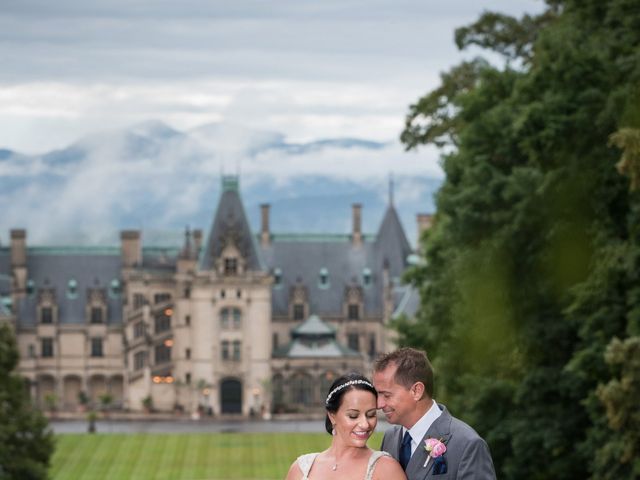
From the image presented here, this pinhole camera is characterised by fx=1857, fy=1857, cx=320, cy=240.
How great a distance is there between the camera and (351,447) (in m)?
10.4

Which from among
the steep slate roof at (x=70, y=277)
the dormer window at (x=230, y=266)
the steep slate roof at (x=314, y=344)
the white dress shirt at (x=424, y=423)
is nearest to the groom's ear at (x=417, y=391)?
the white dress shirt at (x=424, y=423)

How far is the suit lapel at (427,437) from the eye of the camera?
10578 mm

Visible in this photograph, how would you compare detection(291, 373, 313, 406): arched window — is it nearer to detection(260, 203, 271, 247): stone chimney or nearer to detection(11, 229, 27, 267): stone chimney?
detection(260, 203, 271, 247): stone chimney

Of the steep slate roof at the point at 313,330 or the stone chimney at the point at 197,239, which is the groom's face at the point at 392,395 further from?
the stone chimney at the point at 197,239

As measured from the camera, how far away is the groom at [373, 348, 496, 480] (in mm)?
10477

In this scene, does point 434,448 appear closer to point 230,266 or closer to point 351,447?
point 351,447

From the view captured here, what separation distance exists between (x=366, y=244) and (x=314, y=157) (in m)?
78.3

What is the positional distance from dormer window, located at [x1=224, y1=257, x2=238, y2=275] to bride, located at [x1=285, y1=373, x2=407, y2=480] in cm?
9493

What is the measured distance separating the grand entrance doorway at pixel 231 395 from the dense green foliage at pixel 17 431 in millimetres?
49943

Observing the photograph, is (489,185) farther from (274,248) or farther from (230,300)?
(274,248)

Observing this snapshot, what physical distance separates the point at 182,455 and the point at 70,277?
37847 mm

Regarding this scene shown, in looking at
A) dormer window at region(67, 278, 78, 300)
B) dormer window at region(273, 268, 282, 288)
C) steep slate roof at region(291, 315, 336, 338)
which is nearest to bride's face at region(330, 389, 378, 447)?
steep slate roof at region(291, 315, 336, 338)

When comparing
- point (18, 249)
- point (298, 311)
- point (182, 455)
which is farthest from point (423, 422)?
point (18, 249)

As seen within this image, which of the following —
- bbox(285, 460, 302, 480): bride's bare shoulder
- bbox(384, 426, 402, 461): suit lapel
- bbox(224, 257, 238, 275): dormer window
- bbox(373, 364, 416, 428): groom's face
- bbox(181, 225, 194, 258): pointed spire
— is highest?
bbox(181, 225, 194, 258): pointed spire
